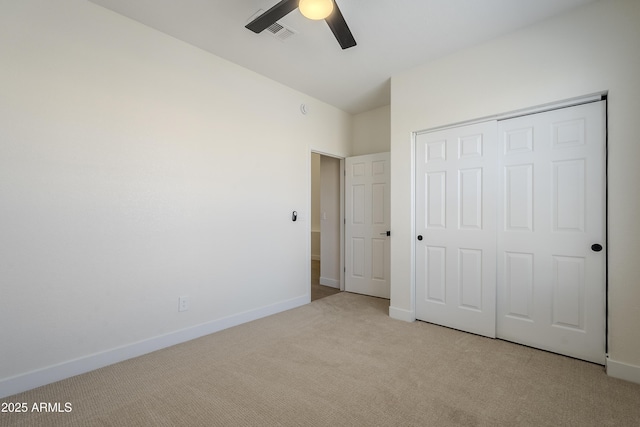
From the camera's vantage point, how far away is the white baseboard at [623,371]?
6.70 feet

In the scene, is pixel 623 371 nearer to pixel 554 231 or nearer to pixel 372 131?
pixel 554 231

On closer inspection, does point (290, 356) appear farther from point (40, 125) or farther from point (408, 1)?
point (408, 1)

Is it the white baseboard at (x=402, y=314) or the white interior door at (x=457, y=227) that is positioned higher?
the white interior door at (x=457, y=227)

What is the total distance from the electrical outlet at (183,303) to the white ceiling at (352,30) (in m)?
2.39

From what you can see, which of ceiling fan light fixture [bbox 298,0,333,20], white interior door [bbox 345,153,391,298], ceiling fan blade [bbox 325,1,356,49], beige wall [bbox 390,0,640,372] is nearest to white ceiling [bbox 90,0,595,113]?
beige wall [bbox 390,0,640,372]

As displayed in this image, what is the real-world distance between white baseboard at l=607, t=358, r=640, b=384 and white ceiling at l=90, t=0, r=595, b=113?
2.68 meters

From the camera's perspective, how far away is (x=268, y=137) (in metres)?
3.46

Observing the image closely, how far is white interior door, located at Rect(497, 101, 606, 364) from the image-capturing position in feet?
7.54

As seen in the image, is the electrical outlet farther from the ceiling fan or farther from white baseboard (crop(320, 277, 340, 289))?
white baseboard (crop(320, 277, 340, 289))

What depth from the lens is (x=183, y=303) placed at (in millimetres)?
2727

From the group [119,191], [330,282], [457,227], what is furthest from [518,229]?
[119,191]

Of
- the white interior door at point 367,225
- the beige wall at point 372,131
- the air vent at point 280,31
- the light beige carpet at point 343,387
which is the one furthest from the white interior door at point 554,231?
the air vent at point 280,31

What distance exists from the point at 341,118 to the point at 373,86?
0.91 m

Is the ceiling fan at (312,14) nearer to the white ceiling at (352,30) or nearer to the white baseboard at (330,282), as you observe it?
the white ceiling at (352,30)
